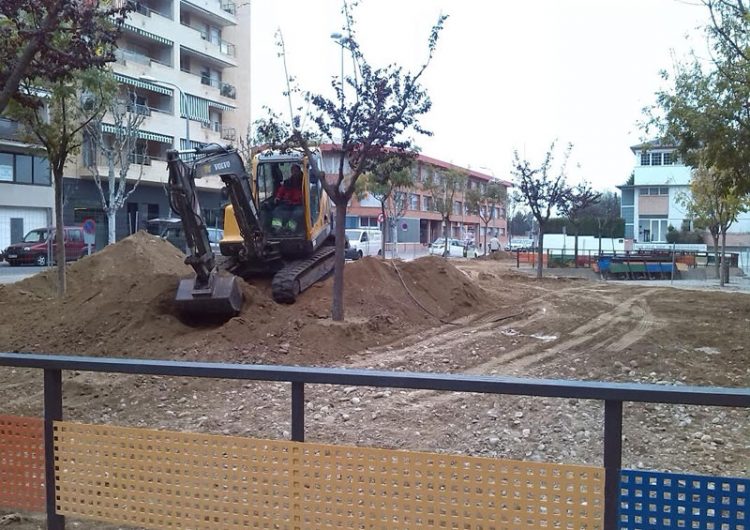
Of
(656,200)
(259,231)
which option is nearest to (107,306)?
(259,231)

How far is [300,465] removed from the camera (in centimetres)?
312

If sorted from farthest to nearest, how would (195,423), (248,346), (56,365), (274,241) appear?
1. (274,241)
2. (248,346)
3. (195,423)
4. (56,365)

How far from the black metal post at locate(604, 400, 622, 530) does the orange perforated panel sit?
2.73m

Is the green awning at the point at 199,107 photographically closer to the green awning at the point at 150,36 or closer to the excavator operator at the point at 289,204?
the green awning at the point at 150,36

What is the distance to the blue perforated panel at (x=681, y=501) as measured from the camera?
2.56m

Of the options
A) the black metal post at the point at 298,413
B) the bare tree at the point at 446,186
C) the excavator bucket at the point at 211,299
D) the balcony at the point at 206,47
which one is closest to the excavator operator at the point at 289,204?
the excavator bucket at the point at 211,299

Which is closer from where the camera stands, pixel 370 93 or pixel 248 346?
pixel 248 346

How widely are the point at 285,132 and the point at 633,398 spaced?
11.4m

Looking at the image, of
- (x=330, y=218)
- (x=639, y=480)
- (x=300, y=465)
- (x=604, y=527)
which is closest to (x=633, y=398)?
(x=639, y=480)

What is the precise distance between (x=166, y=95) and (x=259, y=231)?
109ft

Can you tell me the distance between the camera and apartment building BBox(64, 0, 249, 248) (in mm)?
39312

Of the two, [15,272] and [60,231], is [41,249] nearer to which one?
[15,272]

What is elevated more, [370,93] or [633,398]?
[370,93]

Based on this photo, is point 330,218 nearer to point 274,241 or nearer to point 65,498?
point 274,241
